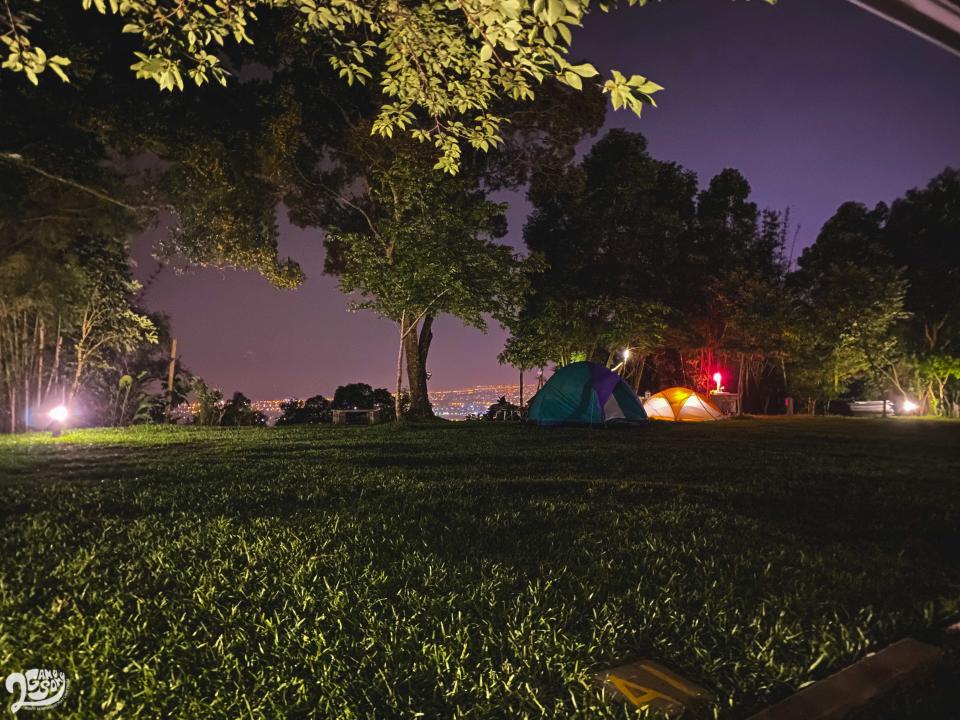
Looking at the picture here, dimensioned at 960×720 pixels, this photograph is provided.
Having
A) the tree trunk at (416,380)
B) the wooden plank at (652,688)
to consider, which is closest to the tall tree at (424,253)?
the tree trunk at (416,380)

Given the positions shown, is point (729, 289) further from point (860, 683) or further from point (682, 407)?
point (860, 683)

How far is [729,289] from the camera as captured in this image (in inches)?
1180

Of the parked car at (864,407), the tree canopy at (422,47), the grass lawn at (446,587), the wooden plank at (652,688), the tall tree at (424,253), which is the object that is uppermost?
the tall tree at (424,253)

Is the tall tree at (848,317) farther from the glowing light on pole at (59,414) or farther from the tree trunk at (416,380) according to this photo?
the glowing light on pole at (59,414)

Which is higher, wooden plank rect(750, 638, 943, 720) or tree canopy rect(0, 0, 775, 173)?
tree canopy rect(0, 0, 775, 173)

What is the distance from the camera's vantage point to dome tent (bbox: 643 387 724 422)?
72.7 ft

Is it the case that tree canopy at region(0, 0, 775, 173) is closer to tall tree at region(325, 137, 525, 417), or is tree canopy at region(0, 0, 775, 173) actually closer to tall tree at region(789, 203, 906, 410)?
tall tree at region(325, 137, 525, 417)

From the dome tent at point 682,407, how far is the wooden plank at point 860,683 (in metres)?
20.0

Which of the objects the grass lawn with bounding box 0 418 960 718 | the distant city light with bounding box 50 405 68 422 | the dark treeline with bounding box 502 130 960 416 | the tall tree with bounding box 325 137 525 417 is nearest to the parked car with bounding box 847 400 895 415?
the dark treeline with bounding box 502 130 960 416

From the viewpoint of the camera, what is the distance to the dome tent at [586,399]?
55.1 feet

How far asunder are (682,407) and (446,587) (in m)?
20.6

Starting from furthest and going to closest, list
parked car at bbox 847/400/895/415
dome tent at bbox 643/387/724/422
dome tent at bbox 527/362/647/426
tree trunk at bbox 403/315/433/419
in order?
1. parked car at bbox 847/400/895/415
2. dome tent at bbox 643/387/724/422
3. tree trunk at bbox 403/315/433/419
4. dome tent at bbox 527/362/647/426

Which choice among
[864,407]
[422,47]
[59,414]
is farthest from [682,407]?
[864,407]

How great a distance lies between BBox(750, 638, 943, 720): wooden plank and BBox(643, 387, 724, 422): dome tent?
20.0 m
